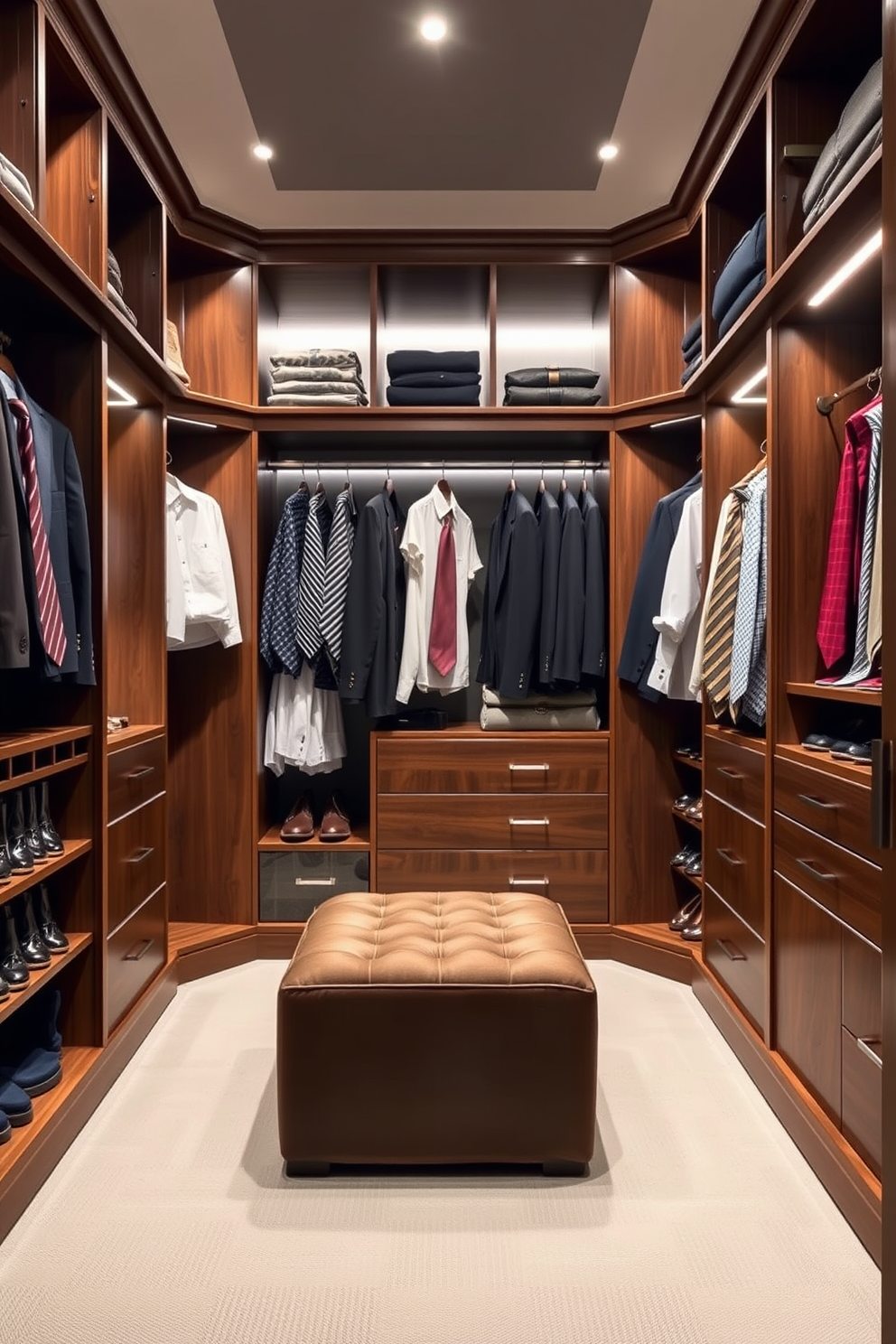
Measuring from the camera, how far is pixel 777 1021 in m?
2.40

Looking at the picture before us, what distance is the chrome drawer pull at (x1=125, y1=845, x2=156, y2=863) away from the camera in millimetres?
2821

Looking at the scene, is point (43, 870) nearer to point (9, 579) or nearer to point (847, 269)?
point (9, 579)

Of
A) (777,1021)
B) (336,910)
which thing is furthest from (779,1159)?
(336,910)

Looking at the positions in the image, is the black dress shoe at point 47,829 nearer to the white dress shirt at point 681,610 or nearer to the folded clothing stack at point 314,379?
the folded clothing stack at point 314,379

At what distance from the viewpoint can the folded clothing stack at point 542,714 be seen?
365 centimetres

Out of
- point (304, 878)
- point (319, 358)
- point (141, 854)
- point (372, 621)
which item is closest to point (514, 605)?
point (372, 621)

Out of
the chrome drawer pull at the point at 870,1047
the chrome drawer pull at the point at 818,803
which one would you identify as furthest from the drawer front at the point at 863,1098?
the chrome drawer pull at the point at 818,803

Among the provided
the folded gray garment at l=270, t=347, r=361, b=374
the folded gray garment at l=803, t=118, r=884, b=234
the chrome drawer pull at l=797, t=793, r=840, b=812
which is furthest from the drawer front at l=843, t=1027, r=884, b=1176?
the folded gray garment at l=270, t=347, r=361, b=374

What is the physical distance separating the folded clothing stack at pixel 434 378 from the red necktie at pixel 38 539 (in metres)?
1.75

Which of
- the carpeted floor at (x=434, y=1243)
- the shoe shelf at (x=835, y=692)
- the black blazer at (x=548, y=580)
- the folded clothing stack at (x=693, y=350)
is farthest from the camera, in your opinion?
the black blazer at (x=548, y=580)

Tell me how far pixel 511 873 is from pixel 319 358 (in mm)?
2148

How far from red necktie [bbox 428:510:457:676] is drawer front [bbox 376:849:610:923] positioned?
29.0 inches

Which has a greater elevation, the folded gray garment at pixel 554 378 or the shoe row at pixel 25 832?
the folded gray garment at pixel 554 378

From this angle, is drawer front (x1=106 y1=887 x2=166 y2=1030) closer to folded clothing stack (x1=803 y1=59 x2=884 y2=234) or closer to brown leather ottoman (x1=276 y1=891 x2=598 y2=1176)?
brown leather ottoman (x1=276 y1=891 x2=598 y2=1176)
